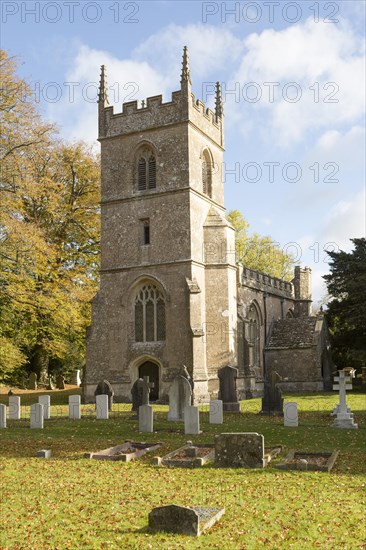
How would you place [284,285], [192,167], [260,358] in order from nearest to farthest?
[192,167], [260,358], [284,285]

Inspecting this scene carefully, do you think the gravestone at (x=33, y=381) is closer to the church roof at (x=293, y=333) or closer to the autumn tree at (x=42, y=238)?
the autumn tree at (x=42, y=238)

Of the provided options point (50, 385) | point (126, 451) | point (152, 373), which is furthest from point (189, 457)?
point (50, 385)

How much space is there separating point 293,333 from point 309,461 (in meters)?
23.4

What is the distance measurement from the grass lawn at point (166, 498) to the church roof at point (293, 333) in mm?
18635

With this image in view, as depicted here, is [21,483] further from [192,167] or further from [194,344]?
[192,167]

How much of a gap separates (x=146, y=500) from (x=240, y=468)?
269 cm

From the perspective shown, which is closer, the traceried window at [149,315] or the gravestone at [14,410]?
the gravestone at [14,410]

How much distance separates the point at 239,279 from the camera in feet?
97.3

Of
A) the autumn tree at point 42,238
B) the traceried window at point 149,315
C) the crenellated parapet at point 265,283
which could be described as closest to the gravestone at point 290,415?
the traceried window at point 149,315

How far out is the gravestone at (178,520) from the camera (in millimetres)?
6461

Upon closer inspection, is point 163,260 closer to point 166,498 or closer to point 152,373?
point 152,373

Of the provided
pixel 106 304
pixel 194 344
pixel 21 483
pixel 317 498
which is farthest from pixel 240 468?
pixel 106 304

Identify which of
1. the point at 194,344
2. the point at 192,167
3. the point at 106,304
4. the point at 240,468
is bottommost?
the point at 240,468

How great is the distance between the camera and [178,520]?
21.4ft
